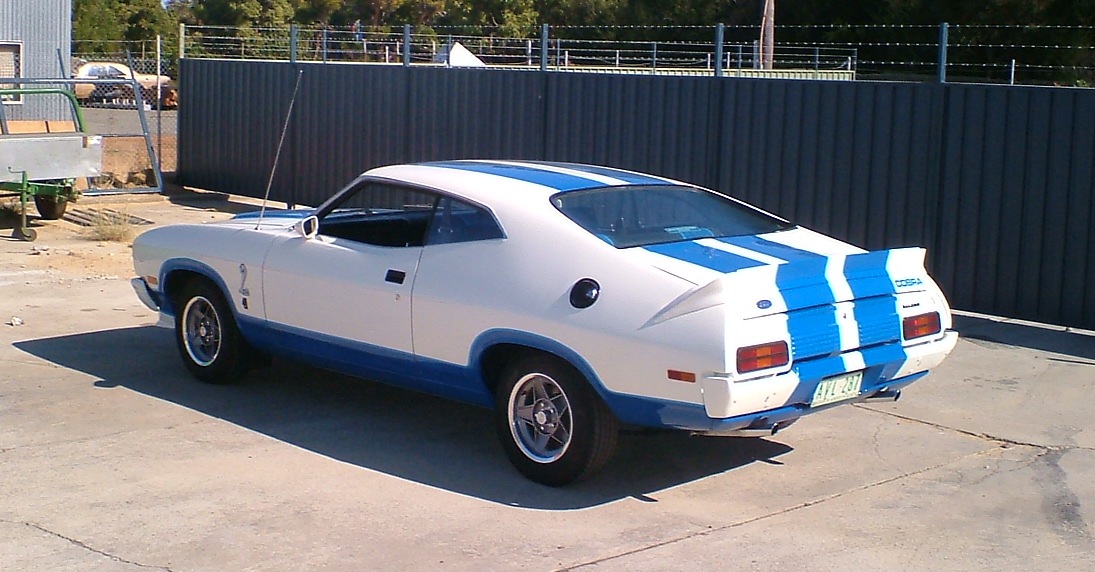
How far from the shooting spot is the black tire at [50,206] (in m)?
16.4

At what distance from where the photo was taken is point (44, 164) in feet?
51.1

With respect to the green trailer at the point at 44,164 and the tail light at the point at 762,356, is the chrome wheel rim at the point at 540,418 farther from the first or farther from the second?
the green trailer at the point at 44,164

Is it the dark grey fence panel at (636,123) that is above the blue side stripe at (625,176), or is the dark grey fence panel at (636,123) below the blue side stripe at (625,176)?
above

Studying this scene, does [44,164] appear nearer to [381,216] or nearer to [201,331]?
[201,331]

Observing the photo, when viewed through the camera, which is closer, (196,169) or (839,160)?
(839,160)

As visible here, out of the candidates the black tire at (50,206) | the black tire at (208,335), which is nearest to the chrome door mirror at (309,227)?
the black tire at (208,335)

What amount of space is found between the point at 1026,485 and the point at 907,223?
490 centimetres

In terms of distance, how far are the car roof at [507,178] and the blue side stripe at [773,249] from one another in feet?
2.48

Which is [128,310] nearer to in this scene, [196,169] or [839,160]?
[839,160]

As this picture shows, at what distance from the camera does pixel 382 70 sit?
16.2 m

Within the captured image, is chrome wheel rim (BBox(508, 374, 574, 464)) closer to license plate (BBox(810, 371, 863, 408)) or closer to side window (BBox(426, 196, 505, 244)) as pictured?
side window (BBox(426, 196, 505, 244))

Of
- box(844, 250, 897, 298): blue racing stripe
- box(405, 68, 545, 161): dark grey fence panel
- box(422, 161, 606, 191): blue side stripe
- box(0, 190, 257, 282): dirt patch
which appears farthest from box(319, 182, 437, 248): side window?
box(405, 68, 545, 161): dark grey fence panel

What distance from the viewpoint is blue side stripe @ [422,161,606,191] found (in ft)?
23.4

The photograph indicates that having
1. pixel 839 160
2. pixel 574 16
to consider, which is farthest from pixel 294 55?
pixel 574 16
